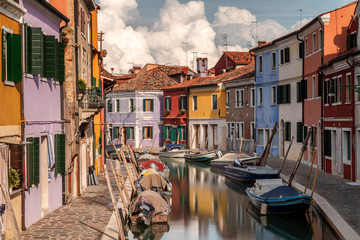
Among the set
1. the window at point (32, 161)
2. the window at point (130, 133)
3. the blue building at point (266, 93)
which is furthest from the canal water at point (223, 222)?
the window at point (130, 133)

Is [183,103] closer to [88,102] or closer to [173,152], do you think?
[173,152]

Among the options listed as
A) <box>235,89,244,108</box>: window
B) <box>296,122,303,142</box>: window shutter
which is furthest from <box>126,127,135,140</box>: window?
<box>296,122,303,142</box>: window shutter

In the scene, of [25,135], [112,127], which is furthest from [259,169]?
[112,127]

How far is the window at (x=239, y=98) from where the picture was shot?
149ft

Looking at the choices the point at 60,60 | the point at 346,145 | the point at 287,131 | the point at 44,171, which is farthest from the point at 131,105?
the point at 44,171

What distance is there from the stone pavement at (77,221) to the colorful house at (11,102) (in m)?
0.79

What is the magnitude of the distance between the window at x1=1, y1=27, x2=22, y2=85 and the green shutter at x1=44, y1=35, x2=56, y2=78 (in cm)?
282

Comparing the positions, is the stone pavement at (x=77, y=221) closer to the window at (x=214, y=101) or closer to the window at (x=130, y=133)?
the window at (x=214, y=101)

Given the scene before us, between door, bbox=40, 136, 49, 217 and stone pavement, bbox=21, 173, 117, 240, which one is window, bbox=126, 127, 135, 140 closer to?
stone pavement, bbox=21, 173, 117, 240

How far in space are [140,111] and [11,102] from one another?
149 ft

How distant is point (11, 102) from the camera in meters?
12.4

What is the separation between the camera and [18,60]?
40.3ft

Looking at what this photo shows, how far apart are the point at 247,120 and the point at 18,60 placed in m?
33.7

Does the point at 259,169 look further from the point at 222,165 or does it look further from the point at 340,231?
the point at 340,231
